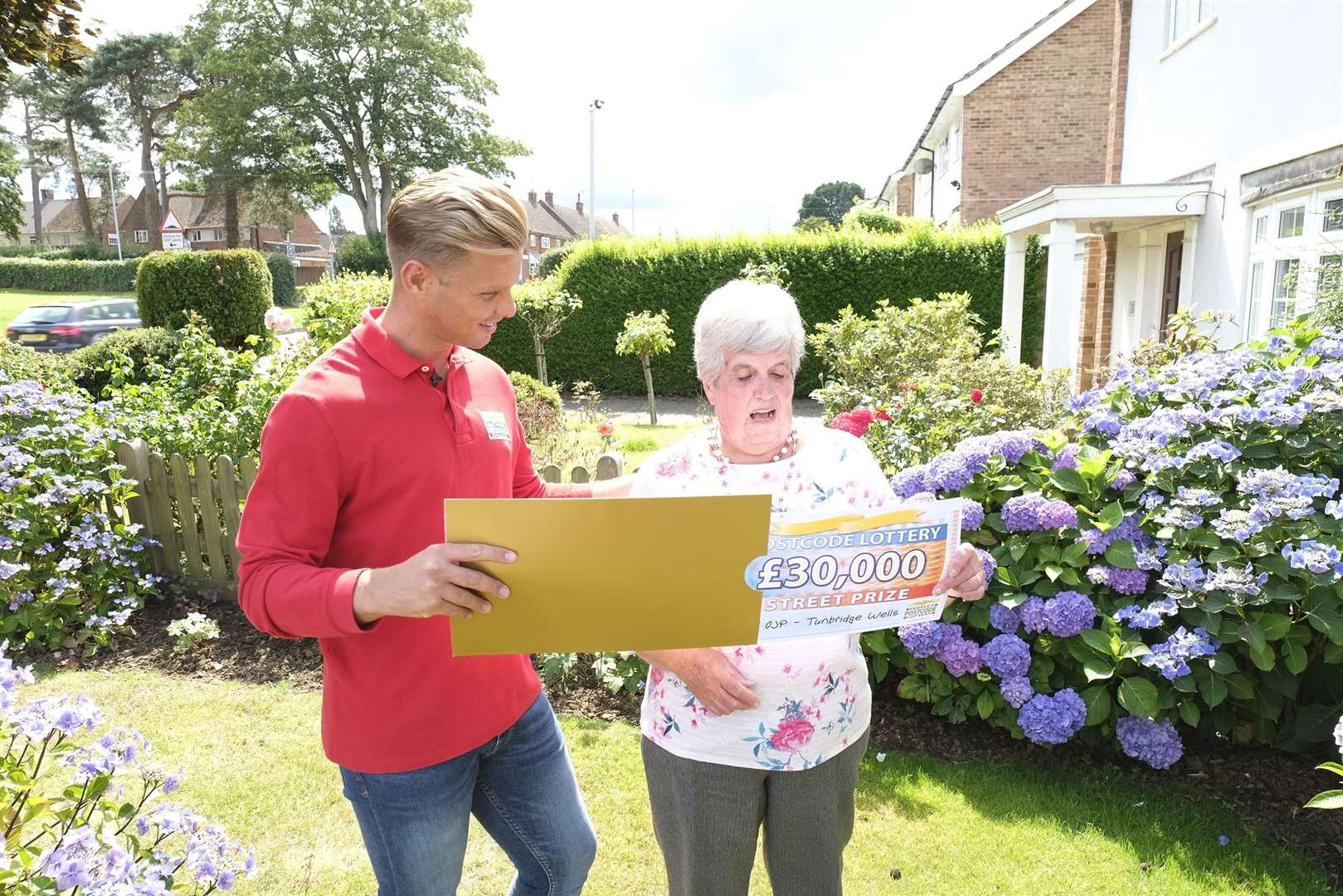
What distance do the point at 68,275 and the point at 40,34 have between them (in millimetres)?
42095

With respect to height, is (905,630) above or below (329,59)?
below

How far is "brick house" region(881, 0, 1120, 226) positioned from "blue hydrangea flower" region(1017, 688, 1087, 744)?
17.6 m

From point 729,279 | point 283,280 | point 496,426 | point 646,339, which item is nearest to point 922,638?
point 496,426

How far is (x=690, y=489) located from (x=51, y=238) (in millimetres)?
91859

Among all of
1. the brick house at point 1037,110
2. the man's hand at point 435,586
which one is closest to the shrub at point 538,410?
the man's hand at point 435,586

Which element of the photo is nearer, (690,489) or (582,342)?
(690,489)

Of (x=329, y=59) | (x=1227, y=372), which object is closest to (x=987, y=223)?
(x=1227, y=372)

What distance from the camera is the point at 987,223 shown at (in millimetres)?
16062

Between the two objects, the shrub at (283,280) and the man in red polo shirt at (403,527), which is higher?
the shrub at (283,280)

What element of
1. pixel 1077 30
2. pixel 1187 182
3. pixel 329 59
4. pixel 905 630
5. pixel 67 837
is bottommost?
pixel 905 630

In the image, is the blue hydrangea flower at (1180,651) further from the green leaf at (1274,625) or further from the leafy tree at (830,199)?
the leafy tree at (830,199)

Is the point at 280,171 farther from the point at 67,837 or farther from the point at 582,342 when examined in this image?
the point at 67,837

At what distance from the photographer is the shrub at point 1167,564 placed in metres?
2.80

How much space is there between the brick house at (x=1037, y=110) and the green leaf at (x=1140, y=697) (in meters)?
17.6
